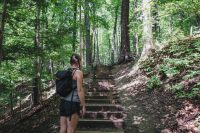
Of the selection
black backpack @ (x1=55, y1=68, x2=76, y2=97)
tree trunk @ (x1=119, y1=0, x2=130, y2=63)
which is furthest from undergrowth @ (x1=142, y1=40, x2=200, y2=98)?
tree trunk @ (x1=119, y1=0, x2=130, y2=63)

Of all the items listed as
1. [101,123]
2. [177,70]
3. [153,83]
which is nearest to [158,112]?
[101,123]

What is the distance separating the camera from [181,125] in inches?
280

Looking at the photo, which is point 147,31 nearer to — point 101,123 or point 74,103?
point 101,123

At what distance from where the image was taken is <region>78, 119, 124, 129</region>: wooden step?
8.26 m

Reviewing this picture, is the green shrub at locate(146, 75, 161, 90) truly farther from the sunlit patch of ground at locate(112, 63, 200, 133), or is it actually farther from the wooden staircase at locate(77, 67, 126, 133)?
the wooden staircase at locate(77, 67, 126, 133)

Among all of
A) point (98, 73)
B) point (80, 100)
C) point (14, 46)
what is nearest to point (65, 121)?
point (80, 100)

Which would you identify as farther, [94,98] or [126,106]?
[94,98]

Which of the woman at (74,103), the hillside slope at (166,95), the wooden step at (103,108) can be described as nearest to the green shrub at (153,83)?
the hillside slope at (166,95)

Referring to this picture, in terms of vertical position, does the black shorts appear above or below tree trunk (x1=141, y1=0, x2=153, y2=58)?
below

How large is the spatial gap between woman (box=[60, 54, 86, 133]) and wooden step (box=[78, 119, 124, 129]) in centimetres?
275

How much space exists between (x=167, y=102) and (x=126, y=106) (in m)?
1.62

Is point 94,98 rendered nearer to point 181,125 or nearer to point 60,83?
point 181,125

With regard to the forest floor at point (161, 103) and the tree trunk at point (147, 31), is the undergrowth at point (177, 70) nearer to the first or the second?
the forest floor at point (161, 103)

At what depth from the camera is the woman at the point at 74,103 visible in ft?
18.3
